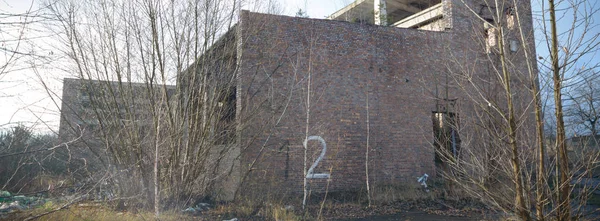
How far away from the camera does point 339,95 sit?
1034 centimetres

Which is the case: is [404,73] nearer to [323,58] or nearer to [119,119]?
[323,58]

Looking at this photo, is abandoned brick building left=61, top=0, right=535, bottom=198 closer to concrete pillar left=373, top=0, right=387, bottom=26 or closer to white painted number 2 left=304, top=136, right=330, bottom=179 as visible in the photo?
white painted number 2 left=304, top=136, right=330, bottom=179

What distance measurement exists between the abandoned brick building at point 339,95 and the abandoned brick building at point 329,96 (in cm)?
3

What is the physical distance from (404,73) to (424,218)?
4.71m

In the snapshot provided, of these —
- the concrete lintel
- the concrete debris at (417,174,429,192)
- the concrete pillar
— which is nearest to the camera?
the concrete debris at (417,174,429,192)

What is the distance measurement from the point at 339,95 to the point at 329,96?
1.00 ft

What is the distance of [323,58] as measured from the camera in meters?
10.3

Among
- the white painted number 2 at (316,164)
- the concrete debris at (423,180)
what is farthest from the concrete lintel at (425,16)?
the white painted number 2 at (316,164)

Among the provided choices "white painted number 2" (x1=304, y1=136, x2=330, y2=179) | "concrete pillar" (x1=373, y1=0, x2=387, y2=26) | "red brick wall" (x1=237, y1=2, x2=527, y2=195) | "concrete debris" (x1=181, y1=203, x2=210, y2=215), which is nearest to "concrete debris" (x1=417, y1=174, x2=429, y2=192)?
"red brick wall" (x1=237, y1=2, x2=527, y2=195)

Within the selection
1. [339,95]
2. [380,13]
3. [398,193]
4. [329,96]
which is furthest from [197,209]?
[380,13]

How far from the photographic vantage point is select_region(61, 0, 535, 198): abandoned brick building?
8.90 m

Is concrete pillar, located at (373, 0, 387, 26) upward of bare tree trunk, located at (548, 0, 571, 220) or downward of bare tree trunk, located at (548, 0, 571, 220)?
upward

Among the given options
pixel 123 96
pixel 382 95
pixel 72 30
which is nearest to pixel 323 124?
pixel 382 95

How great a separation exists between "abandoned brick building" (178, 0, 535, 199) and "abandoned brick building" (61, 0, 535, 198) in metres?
0.03
